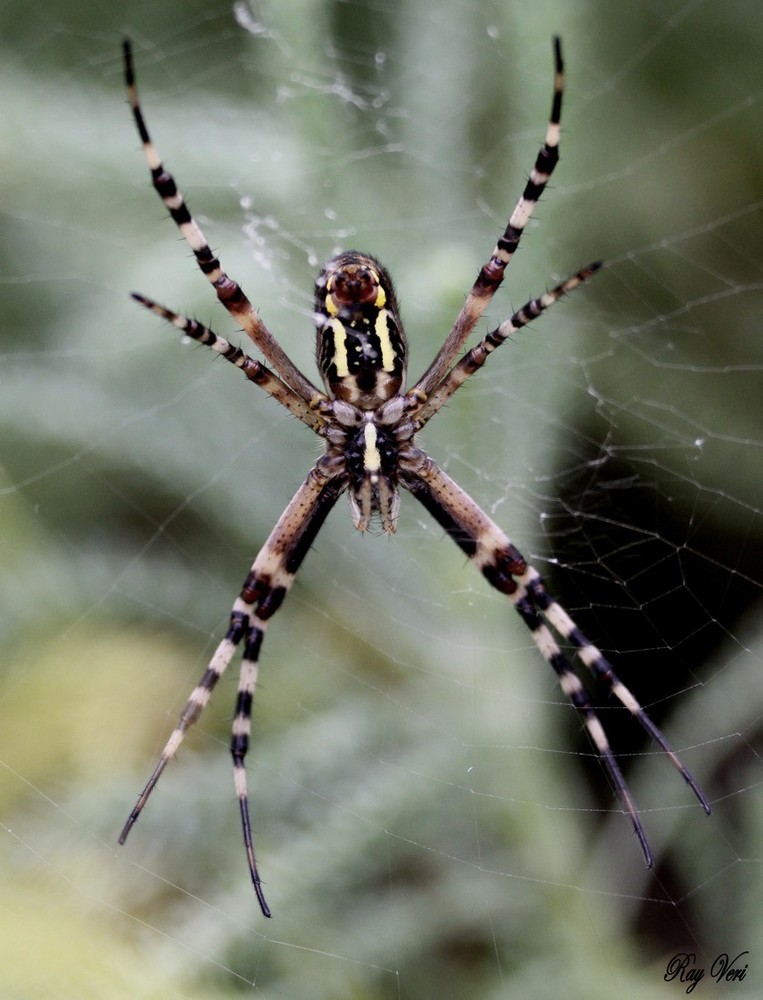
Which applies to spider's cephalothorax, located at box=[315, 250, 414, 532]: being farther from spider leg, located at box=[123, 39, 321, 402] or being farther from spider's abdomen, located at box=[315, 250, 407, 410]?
spider leg, located at box=[123, 39, 321, 402]

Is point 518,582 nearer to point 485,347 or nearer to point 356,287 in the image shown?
point 485,347

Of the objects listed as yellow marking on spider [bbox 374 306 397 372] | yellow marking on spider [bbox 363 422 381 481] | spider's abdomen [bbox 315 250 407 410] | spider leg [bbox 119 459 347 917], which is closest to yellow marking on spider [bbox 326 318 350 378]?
spider's abdomen [bbox 315 250 407 410]

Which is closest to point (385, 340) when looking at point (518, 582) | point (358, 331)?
point (358, 331)

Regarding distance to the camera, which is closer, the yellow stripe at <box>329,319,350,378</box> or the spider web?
the spider web

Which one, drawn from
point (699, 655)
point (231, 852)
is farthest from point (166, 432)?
point (699, 655)

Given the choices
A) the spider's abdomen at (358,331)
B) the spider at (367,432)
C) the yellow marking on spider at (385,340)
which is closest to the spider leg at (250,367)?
the spider at (367,432)

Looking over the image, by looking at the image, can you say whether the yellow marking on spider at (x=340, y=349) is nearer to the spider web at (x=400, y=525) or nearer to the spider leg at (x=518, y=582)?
the spider web at (x=400, y=525)
